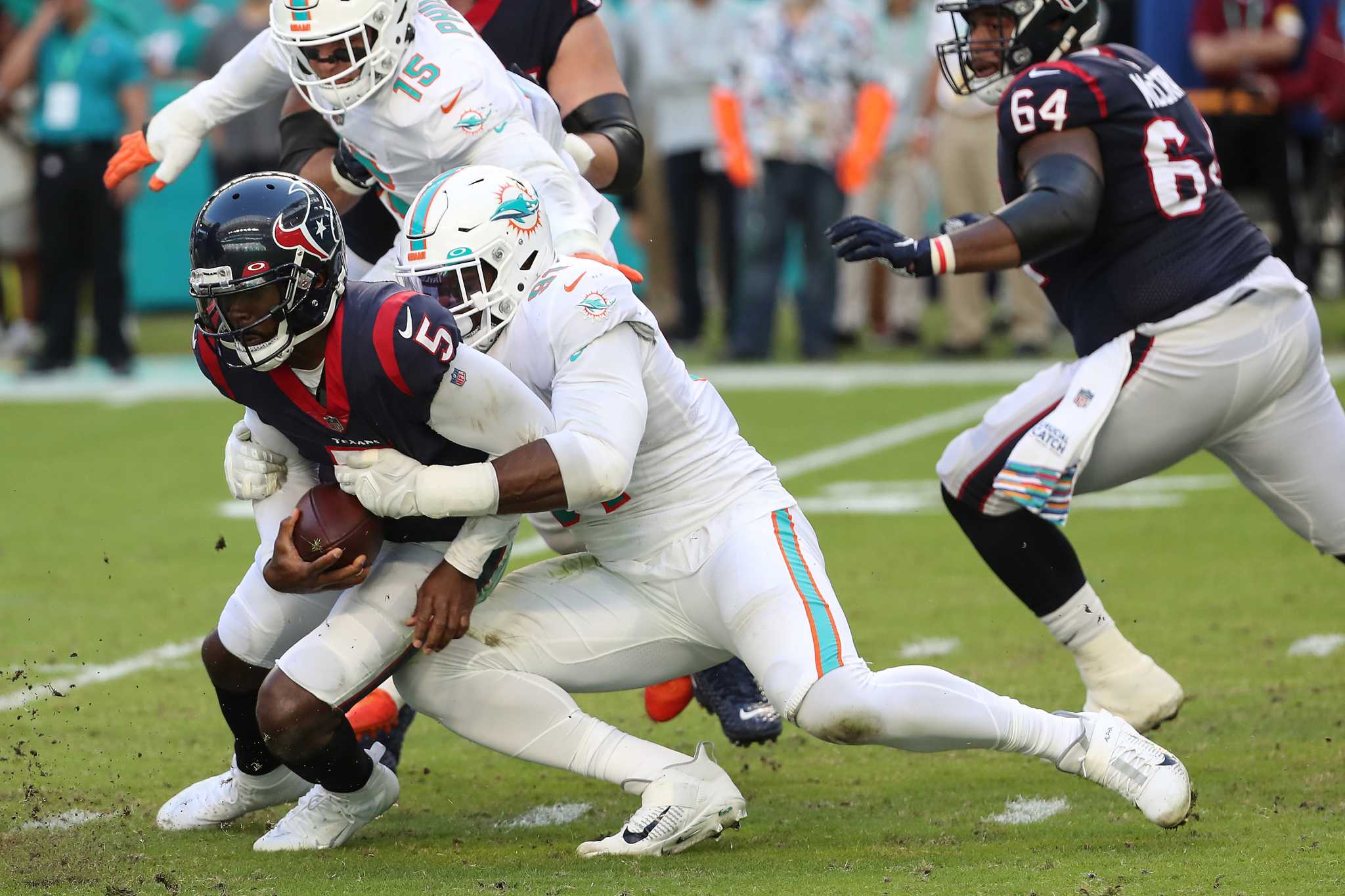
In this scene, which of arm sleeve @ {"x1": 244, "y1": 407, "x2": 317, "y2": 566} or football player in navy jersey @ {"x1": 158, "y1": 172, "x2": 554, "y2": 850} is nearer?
football player in navy jersey @ {"x1": 158, "y1": 172, "x2": 554, "y2": 850}

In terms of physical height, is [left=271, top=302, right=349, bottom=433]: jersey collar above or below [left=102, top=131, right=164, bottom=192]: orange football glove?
below

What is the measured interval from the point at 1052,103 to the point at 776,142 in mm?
6153

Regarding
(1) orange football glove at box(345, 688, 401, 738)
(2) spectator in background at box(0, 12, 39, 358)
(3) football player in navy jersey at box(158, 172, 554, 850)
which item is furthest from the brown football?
(2) spectator in background at box(0, 12, 39, 358)

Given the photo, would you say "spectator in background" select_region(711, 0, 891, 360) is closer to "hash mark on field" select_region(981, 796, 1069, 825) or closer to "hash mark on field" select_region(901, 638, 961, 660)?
"hash mark on field" select_region(901, 638, 961, 660)

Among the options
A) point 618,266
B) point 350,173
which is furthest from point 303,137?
point 618,266

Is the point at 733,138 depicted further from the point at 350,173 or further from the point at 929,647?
the point at 350,173

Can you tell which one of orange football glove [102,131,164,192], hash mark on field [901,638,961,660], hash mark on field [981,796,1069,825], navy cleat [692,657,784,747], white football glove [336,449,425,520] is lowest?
hash mark on field [901,638,961,660]

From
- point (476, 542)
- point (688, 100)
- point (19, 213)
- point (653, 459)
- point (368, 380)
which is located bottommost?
point (19, 213)

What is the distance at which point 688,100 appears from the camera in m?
11.3

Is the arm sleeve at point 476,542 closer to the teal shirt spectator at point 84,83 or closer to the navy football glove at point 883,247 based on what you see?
the navy football glove at point 883,247

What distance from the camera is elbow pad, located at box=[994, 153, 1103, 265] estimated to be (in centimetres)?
414

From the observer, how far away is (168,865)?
12.1ft

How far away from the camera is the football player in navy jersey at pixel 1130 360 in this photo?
4.29 m

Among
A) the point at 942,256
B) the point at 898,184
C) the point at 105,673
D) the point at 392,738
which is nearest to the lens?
the point at 942,256
